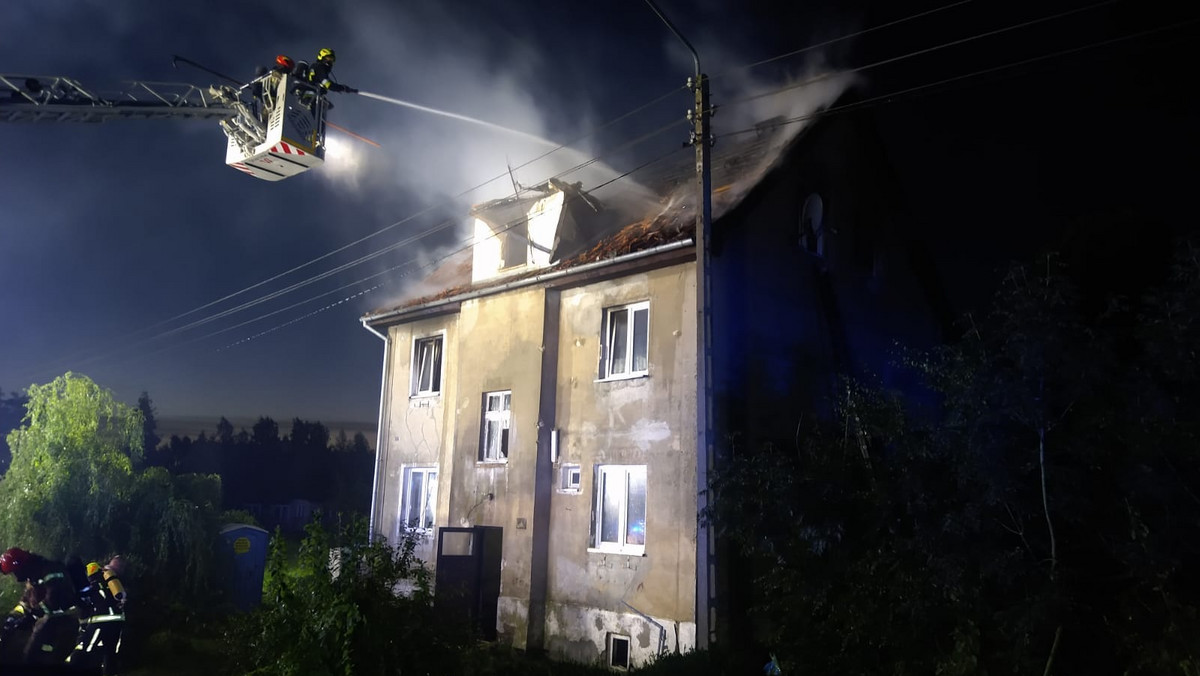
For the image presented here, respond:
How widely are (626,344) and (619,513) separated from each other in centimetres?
296

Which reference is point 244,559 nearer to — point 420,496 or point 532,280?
point 420,496

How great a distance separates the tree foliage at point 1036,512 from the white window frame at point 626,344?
214 inches

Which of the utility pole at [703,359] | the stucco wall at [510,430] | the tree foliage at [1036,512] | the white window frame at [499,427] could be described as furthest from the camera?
the white window frame at [499,427]

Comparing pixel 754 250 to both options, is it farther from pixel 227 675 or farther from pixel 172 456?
pixel 172 456

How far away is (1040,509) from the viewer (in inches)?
305

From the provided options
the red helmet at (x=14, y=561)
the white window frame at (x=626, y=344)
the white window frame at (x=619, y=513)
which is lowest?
the red helmet at (x=14, y=561)

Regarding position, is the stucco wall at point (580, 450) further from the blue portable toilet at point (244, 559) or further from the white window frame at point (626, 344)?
the blue portable toilet at point (244, 559)

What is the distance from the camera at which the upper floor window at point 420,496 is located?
17.8m

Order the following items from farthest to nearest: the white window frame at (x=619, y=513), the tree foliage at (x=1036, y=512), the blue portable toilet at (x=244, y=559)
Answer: the blue portable toilet at (x=244, y=559) < the white window frame at (x=619, y=513) < the tree foliage at (x=1036, y=512)

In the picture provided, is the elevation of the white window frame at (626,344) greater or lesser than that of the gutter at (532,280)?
lesser

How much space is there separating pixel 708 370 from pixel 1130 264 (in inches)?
Answer: 371

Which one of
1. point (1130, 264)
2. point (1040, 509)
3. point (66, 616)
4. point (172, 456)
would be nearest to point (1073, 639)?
point (1040, 509)

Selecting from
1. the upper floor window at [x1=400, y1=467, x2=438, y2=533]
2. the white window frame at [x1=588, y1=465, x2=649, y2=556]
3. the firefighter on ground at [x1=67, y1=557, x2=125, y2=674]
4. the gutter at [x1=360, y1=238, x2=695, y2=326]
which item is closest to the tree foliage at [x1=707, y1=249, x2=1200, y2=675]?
the white window frame at [x1=588, y1=465, x2=649, y2=556]

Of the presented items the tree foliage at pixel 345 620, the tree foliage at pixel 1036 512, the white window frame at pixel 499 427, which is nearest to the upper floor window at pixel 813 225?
the white window frame at pixel 499 427
